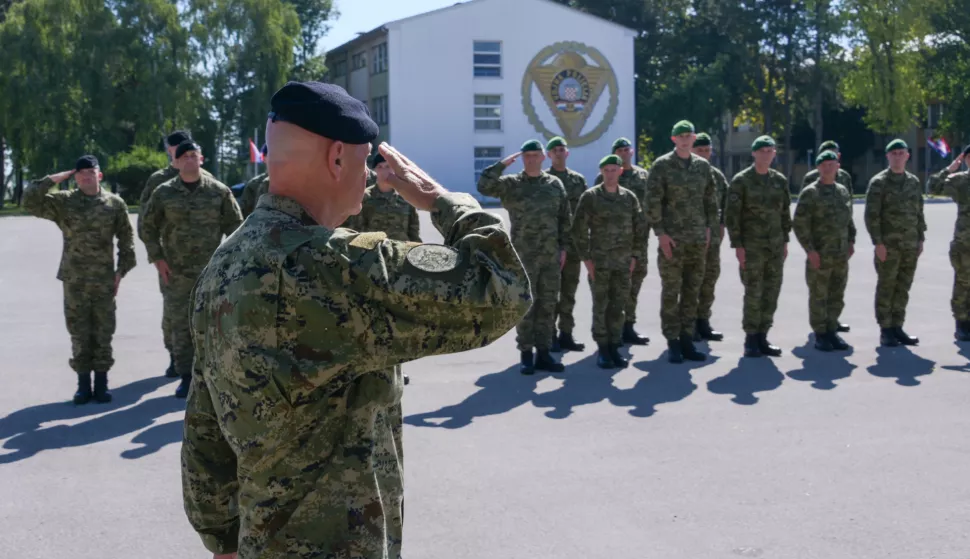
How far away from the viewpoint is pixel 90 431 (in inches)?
292

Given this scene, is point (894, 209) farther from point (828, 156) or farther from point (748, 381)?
point (748, 381)

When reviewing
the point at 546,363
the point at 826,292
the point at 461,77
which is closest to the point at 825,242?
the point at 826,292

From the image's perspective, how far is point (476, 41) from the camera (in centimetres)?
5147

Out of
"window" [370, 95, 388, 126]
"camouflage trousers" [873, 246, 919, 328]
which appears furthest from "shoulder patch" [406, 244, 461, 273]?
"window" [370, 95, 388, 126]

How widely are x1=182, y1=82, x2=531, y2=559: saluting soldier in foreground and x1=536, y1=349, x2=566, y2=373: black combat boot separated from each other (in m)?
7.16

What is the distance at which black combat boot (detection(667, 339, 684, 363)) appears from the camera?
968 cm

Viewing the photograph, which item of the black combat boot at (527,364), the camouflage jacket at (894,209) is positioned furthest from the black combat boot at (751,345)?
the black combat boot at (527,364)

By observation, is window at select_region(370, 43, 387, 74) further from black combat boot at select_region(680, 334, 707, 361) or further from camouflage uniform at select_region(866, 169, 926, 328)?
black combat boot at select_region(680, 334, 707, 361)

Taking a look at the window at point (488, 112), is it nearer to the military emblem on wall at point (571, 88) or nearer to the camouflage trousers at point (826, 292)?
the military emblem on wall at point (571, 88)

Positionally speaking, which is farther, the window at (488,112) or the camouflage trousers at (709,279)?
the window at (488,112)

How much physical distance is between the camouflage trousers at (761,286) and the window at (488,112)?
42.6m

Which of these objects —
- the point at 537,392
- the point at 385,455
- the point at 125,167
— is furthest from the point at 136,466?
the point at 125,167

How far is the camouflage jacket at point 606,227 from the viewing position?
9891mm

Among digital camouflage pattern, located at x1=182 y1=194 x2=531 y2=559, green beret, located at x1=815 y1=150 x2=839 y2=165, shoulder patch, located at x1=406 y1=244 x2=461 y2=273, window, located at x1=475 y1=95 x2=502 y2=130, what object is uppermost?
window, located at x1=475 y1=95 x2=502 y2=130
